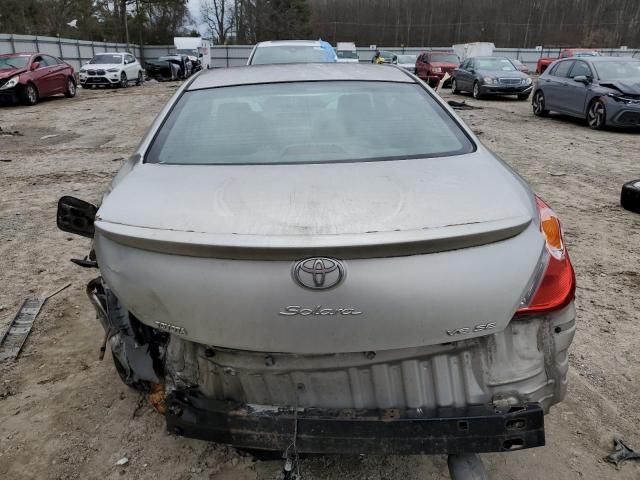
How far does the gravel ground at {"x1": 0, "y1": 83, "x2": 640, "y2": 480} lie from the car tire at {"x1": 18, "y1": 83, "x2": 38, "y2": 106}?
9827mm

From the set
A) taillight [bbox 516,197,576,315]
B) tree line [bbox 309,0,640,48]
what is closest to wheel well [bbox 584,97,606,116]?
taillight [bbox 516,197,576,315]

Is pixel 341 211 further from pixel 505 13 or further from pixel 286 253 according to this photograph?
pixel 505 13

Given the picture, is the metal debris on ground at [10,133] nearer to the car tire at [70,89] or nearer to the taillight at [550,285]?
the car tire at [70,89]

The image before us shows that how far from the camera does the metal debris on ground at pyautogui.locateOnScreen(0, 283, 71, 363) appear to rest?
2.97m

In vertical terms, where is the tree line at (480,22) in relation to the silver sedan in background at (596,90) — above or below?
above

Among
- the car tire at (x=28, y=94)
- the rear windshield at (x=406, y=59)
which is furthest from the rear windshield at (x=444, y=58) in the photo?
the car tire at (x=28, y=94)

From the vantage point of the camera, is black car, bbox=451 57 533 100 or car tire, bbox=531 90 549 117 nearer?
car tire, bbox=531 90 549 117

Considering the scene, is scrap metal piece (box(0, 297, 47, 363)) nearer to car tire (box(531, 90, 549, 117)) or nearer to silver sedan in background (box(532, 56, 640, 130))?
silver sedan in background (box(532, 56, 640, 130))

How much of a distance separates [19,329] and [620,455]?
3.31m

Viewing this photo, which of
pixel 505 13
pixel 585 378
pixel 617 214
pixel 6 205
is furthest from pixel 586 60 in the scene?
pixel 505 13

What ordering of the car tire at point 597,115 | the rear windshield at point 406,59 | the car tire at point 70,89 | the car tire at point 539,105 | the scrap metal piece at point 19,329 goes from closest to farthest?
the scrap metal piece at point 19,329 → the car tire at point 597,115 → the car tire at point 539,105 → the car tire at point 70,89 → the rear windshield at point 406,59

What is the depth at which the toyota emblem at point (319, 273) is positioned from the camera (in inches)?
58.8

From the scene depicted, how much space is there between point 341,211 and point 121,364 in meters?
1.22

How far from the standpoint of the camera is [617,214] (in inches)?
212
